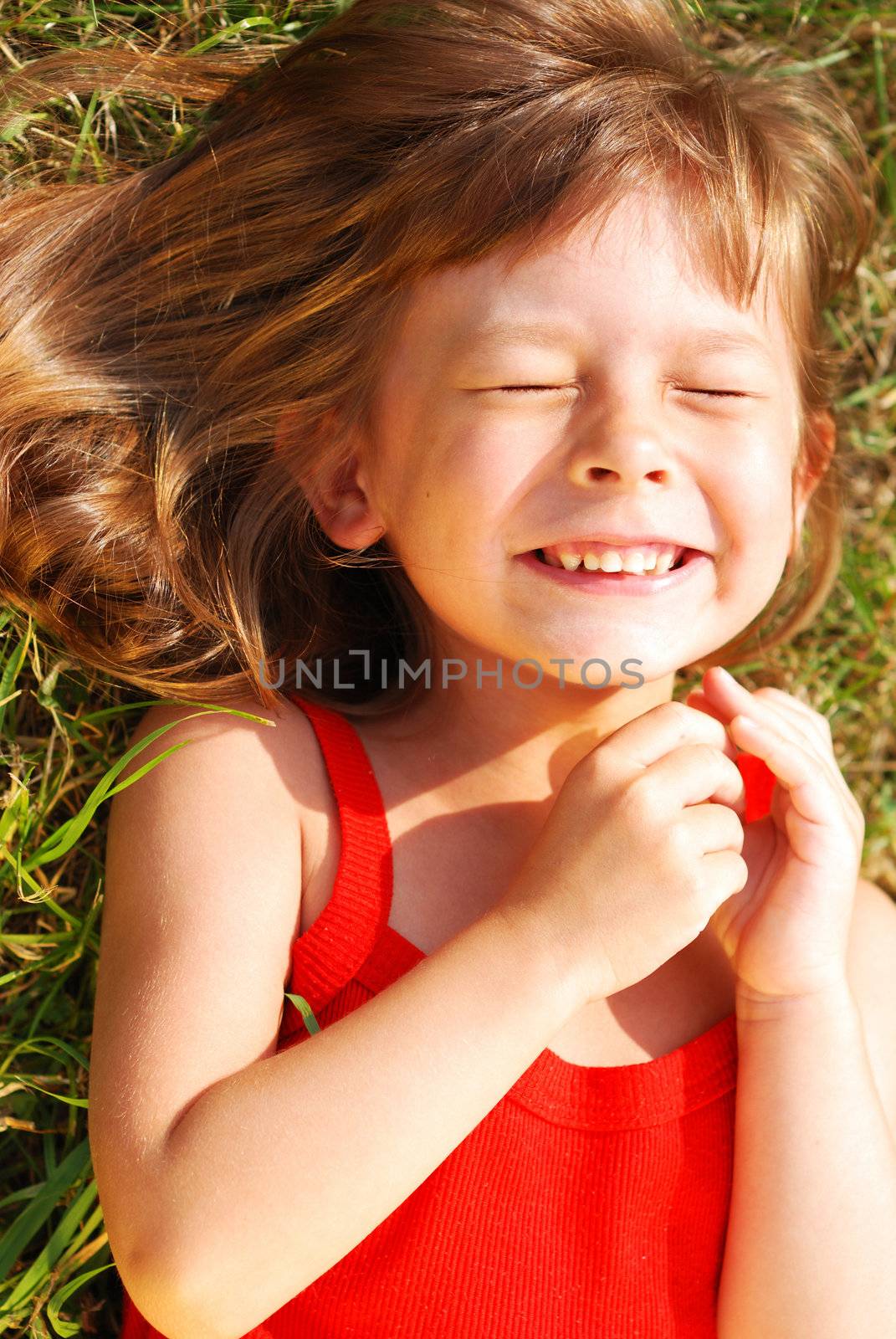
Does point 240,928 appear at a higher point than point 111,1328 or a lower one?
higher

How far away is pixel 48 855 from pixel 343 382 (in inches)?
31.1

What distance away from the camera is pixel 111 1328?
210 centimetres

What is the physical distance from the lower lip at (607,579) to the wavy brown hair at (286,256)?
332 mm

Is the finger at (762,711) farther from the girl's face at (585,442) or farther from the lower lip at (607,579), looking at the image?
the lower lip at (607,579)

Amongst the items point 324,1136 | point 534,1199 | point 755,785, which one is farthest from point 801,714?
point 324,1136

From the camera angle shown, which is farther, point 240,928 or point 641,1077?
point 641,1077

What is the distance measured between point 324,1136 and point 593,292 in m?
1.03

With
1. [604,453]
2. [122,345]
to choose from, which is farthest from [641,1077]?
[122,345]

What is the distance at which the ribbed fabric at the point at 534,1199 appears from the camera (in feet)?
5.52

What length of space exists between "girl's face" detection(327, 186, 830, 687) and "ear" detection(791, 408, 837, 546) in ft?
0.87

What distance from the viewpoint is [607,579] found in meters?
1.67

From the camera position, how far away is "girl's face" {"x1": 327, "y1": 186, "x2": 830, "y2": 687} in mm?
Result: 1585

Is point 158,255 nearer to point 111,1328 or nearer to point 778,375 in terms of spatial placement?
point 778,375

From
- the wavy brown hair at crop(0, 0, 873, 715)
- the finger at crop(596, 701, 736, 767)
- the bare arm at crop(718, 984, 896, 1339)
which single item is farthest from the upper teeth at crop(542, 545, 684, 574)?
the bare arm at crop(718, 984, 896, 1339)
